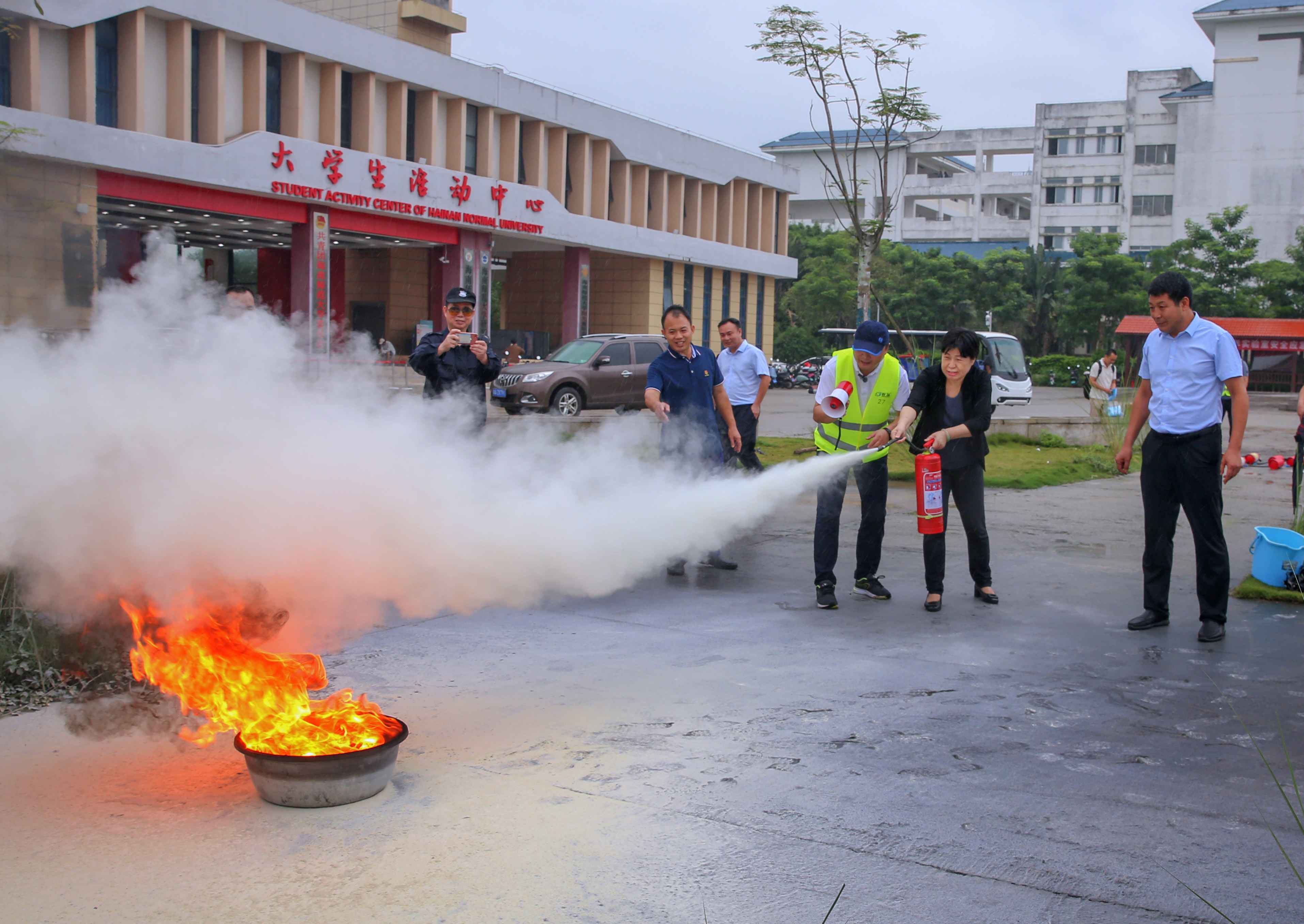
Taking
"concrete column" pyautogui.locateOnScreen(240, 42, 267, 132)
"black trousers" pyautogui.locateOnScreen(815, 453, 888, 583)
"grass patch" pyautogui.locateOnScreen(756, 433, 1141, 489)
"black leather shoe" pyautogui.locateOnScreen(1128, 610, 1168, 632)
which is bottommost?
"black leather shoe" pyautogui.locateOnScreen(1128, 610, 1168, 632)

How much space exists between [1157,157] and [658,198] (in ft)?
138

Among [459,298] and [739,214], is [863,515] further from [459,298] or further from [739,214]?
[739,214]

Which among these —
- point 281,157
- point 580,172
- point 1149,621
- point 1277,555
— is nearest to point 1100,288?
point 580,172

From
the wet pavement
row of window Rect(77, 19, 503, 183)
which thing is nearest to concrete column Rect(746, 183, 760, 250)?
row of window Rect(77, 19, 503, 183)

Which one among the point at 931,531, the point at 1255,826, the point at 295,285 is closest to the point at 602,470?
the point at 931,531

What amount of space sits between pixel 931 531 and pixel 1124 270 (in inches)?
2024

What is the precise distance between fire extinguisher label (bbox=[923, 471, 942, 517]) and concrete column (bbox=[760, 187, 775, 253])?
4212 centimetres

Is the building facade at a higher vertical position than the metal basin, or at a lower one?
higher

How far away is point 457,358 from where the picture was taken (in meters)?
7.22

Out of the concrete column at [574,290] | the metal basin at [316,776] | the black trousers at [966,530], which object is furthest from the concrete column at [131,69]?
the metal basin at [316,776]

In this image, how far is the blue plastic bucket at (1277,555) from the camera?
7.43 meters

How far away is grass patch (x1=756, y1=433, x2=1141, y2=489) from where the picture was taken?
14.1 metres

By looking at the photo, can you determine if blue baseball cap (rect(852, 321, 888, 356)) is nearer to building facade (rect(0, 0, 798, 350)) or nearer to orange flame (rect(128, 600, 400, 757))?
orange flame (rect(128, 600, 400, 757))

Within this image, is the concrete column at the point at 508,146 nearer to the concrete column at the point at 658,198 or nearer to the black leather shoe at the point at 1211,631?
the concrete column at the point at 658,198
